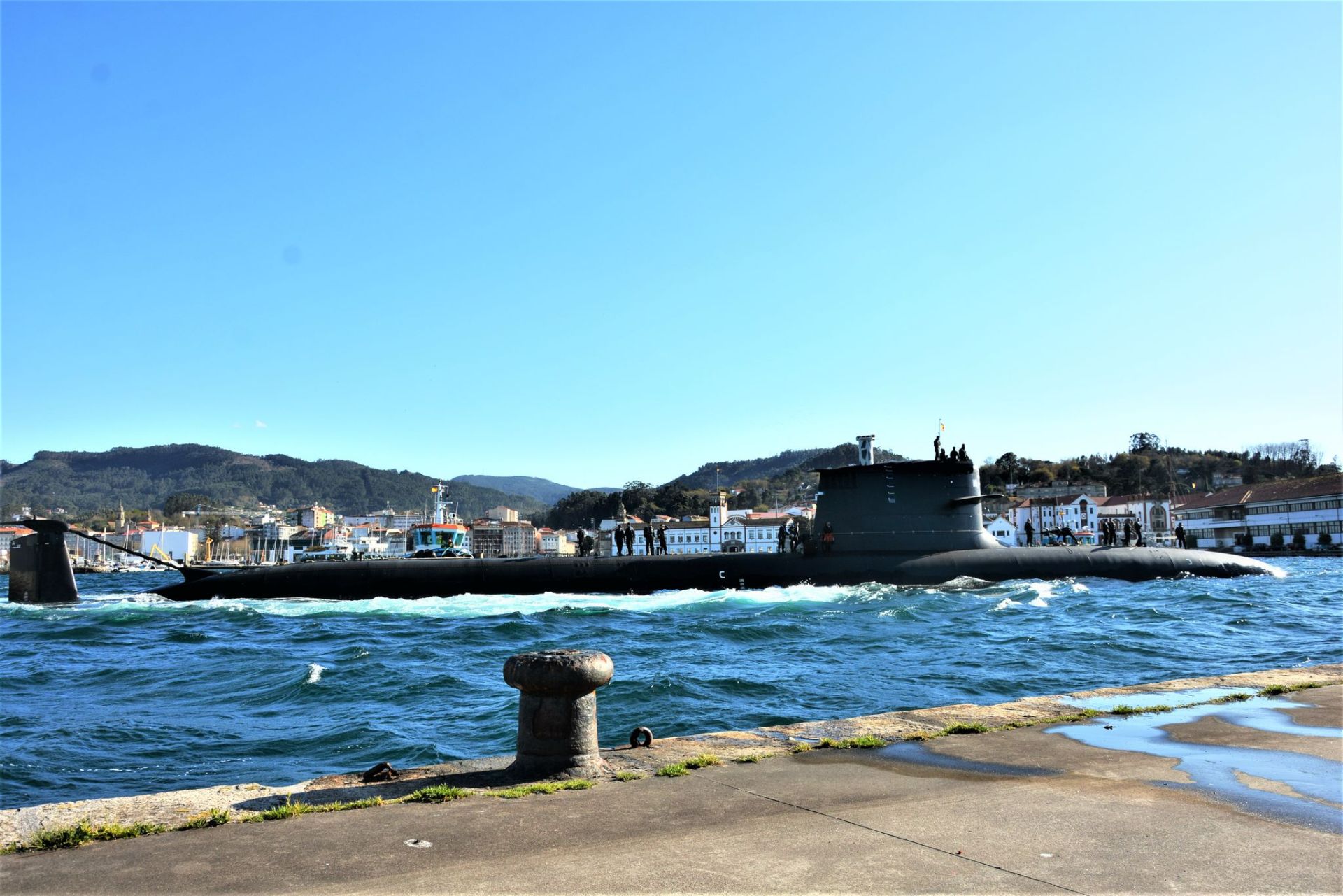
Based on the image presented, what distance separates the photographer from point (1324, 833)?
4285mm

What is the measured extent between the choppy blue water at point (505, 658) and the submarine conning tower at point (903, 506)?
1612 millimetres

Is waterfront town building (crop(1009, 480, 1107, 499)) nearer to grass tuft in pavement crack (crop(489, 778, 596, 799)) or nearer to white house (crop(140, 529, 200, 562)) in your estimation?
white house (crop(140, 529, 200, 562))

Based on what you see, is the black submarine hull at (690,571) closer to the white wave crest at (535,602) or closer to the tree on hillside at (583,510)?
the white wave crest at (535,602)

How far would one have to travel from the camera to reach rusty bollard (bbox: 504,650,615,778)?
18.5 ft

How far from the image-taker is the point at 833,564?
28.2 meters

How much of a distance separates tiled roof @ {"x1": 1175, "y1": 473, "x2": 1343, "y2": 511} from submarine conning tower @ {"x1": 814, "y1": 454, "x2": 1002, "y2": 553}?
57.8 metres

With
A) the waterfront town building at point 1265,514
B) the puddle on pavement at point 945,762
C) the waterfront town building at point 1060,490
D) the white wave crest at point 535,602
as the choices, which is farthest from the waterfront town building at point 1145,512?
the puddle on pavement at point 945,762

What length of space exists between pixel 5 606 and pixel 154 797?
31167 mm

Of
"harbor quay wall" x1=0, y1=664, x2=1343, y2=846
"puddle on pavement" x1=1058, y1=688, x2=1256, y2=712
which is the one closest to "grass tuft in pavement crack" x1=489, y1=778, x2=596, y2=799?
"harbor quay wall" x1=0, y1=664, x2=1343, y2=846

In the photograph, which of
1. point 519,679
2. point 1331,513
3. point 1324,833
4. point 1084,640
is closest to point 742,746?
point 519,679

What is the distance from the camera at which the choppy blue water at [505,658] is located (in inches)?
405

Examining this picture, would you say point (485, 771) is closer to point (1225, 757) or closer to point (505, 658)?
point (1225, 757)

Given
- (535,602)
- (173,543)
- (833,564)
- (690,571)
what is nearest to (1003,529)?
(833,564)

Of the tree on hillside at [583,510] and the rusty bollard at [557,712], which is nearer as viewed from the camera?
the rusty bollard at [557,712]
